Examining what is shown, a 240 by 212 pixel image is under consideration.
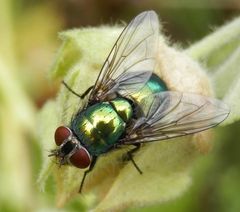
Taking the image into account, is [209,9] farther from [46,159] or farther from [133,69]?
[46,159]

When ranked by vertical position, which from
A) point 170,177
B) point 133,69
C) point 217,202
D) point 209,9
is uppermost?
point 133,69

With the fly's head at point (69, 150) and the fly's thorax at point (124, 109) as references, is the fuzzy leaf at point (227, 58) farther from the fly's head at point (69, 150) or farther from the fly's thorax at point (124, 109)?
the fly's head at point (69, 150)

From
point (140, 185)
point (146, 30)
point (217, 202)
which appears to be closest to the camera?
point (140, 185)

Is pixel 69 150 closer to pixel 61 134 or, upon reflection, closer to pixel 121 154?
pixel 61 134

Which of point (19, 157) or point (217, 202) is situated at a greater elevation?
point (19, 157)

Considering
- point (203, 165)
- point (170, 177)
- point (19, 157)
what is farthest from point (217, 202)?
point (170, 177)

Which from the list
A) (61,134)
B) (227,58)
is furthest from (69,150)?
(227,58)

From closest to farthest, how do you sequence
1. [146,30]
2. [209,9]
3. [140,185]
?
[140,185] → [146,30] → [209,9]

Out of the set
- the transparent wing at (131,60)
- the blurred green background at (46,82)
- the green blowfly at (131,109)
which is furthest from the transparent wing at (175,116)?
the blurred green background at (46,82)
